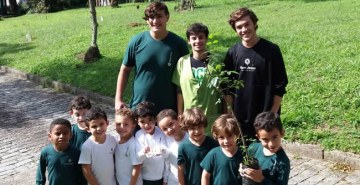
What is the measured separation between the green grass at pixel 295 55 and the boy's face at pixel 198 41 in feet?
1.62

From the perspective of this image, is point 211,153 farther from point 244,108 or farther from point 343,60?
point 343,60

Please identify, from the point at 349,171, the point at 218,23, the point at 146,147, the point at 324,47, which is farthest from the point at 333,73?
the point at 218,23

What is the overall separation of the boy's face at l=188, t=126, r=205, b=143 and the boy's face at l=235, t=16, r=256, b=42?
31.5 inches

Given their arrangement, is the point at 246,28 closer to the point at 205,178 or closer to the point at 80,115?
the point at 205,178

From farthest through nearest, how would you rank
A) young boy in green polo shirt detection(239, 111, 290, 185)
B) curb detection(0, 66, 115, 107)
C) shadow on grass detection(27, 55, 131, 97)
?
shadow on grass detection(27, 55, 131, 97) → curb detection(0, 66, 115, 107) → young boy in green polo shirt detection(239, 111, 290, 185)

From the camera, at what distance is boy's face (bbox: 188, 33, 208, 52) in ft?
12.8

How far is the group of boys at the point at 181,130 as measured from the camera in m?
3.54

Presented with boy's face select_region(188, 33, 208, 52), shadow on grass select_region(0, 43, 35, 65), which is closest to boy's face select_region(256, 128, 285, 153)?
boy's face select_region(188, 33, 208, 52)

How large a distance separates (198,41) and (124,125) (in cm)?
95

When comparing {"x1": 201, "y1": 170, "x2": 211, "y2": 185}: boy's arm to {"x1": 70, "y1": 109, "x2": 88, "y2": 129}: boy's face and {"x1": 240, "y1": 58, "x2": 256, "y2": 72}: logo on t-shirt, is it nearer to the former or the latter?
{"x1": 240, "y1": 58, "x2": 256, "y2": 72}: logo on t-shirt

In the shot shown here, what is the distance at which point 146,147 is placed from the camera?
389 centimetres

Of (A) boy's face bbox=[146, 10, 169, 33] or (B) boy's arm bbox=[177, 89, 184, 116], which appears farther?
(B) boy's arm bbox=[177, 89, 184, 116]

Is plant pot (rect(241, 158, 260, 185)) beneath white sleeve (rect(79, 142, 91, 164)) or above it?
above

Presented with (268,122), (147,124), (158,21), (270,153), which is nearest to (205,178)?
(270,153)
